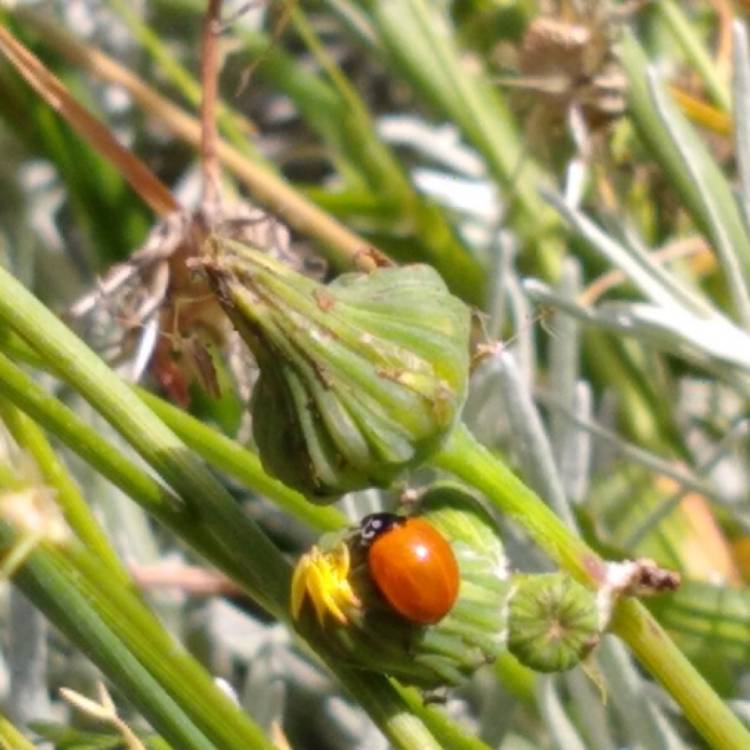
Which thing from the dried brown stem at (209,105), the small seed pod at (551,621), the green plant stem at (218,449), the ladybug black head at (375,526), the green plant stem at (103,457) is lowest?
the small seed pod at (551,621)

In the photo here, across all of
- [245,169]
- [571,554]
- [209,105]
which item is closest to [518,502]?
[571,554]

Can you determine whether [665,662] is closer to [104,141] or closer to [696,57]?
[104,141]

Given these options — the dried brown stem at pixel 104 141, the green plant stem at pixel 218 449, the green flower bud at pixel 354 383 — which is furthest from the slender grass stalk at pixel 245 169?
the green flower bud at pixel 354 383

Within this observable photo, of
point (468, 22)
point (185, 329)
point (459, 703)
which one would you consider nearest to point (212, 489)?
point (185, 329)

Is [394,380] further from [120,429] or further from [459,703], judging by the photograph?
[459,703]

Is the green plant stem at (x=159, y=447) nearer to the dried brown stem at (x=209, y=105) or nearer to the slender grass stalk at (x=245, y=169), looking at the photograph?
the dried brown stem at (x=209, y=105)

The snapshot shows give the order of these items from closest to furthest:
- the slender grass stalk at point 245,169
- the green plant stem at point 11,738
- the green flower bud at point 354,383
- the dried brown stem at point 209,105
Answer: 1. the green flower bud at point 354,383
2. the green plant stem at point 11,738
3. the dried brown stem at point 209,105
4. the slender grass stalk at point 245,169

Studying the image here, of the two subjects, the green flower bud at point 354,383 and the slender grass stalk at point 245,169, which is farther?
the slender grass stalk at point 245,169
